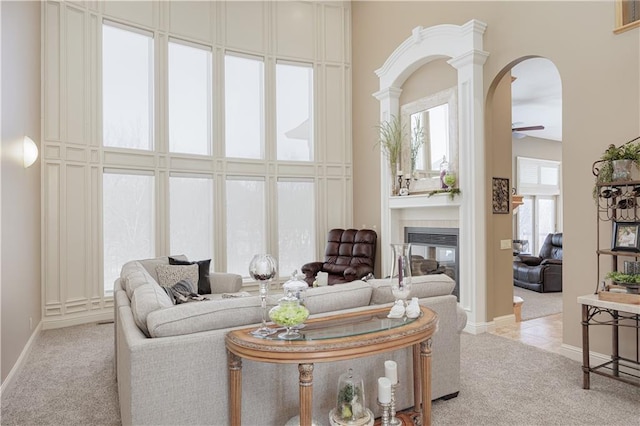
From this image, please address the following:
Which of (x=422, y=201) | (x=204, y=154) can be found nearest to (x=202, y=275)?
(x=204, y=154)

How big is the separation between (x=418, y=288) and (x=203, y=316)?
1.40 meters

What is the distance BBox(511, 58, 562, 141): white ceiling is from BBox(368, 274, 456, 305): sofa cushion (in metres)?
3.71

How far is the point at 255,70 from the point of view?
21.2 feet

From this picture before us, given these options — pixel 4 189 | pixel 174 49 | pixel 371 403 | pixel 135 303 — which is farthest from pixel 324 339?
pixel 174 49

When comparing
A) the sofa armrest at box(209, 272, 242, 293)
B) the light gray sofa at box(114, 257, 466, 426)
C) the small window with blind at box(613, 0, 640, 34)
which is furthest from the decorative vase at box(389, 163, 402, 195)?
the light gray sofa at box(114, 257, 466, 426)

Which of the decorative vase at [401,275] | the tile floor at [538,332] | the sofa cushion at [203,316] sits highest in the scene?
the decorative vase at [401,275]

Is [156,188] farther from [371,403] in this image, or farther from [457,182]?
[371,403]

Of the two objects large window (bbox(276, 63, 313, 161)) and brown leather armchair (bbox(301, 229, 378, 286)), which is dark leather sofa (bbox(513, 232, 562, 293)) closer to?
brown leather armchair (bbox(301, 229, 378, 286))

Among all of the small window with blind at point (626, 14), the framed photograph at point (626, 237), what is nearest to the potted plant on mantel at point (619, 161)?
the framed photograph at point (626, 237)

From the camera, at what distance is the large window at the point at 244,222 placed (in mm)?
6230

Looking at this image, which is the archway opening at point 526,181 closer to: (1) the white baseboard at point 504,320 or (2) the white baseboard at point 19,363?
(1) the white baseboard at point 504,320

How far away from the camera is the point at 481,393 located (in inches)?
113

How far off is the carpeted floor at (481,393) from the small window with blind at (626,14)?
283 centimetres

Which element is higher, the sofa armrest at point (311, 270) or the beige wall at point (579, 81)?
the beige wall at point (579, 81)
